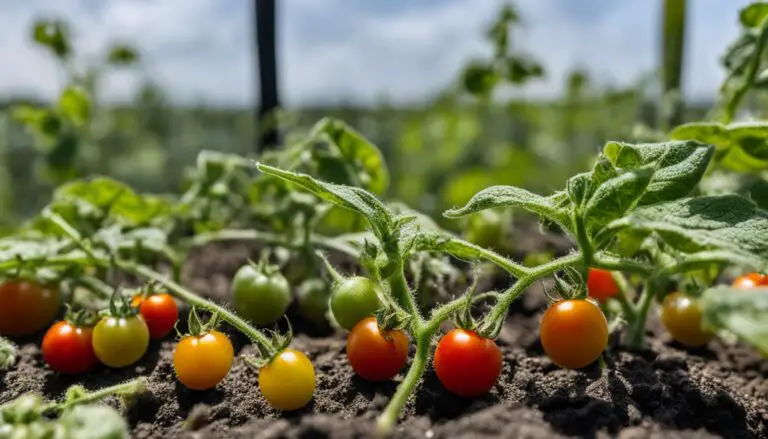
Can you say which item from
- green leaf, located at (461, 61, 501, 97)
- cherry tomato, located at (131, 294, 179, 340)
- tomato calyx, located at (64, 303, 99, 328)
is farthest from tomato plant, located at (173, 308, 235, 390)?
green leaf, located at (461, 61, 501, 97)

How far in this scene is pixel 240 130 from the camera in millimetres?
7230

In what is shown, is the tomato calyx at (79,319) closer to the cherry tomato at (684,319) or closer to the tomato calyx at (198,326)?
the tomato calyx at (198,326)

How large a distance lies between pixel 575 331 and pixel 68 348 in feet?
3.71

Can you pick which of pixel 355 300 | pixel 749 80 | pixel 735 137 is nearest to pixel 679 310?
pixel 735 137

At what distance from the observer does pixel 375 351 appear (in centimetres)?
154

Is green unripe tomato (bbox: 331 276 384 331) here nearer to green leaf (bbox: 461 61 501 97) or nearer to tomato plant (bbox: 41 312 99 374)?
tomato plant (bbox: 41 312 99 374)

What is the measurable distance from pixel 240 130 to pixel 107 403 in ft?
19.2

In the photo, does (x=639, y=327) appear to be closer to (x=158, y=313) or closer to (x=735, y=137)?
(x=735, y=137)

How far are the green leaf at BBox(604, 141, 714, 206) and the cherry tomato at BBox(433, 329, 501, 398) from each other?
0.42 metres

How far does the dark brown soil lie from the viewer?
132 centimetres

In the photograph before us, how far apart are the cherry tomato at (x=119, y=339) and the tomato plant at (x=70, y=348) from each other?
0.05 metres

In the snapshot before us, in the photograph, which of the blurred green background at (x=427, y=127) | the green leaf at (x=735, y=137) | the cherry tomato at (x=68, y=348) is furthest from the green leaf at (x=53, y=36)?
the green leaf at (x=735, y=137)

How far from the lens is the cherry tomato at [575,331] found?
150 cm

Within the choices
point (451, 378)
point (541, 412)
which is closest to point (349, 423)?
point (451, 378)
